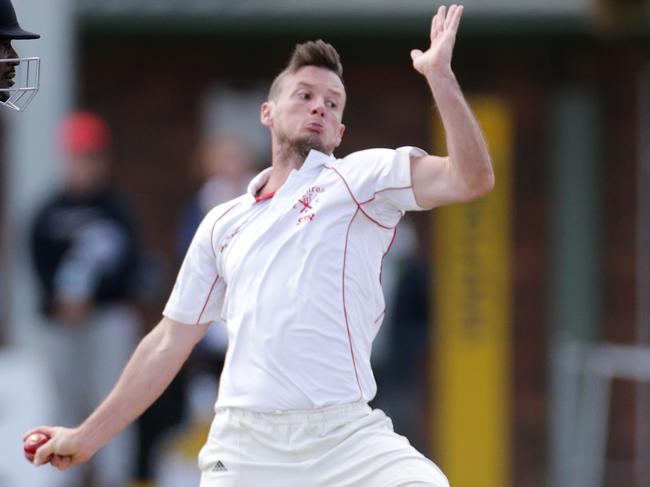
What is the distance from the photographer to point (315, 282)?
526 cm

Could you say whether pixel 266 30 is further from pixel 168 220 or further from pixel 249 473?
pixel 249 473

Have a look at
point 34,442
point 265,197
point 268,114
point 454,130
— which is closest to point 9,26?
point 268,114

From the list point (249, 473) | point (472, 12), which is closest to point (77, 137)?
point (472, 12)

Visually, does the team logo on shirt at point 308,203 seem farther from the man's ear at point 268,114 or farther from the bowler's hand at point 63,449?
the bowler's hand at point 63,449

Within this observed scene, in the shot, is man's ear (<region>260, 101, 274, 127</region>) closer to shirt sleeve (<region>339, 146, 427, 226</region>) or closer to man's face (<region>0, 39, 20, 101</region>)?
shirt sleeve (<region>339, 146, 427, 226</region>)

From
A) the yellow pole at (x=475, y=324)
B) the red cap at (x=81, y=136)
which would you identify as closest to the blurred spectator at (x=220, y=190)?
the red cap at (x=81, y=136)

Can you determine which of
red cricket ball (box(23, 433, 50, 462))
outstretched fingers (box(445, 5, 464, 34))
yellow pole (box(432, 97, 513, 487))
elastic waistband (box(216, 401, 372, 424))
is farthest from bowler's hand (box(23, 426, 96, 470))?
yellow pole (box(432, 97, 513, 487))

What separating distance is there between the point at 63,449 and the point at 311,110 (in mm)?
1416

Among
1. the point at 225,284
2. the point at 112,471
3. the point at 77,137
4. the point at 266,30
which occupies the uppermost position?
the point at 266,30

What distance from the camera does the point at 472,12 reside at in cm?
1209

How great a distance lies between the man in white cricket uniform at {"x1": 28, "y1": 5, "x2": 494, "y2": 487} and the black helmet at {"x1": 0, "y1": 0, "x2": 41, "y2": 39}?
926 mm

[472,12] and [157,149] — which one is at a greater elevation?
[472,12]

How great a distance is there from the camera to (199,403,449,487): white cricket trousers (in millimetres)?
5199

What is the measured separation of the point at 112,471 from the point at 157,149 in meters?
3.05
